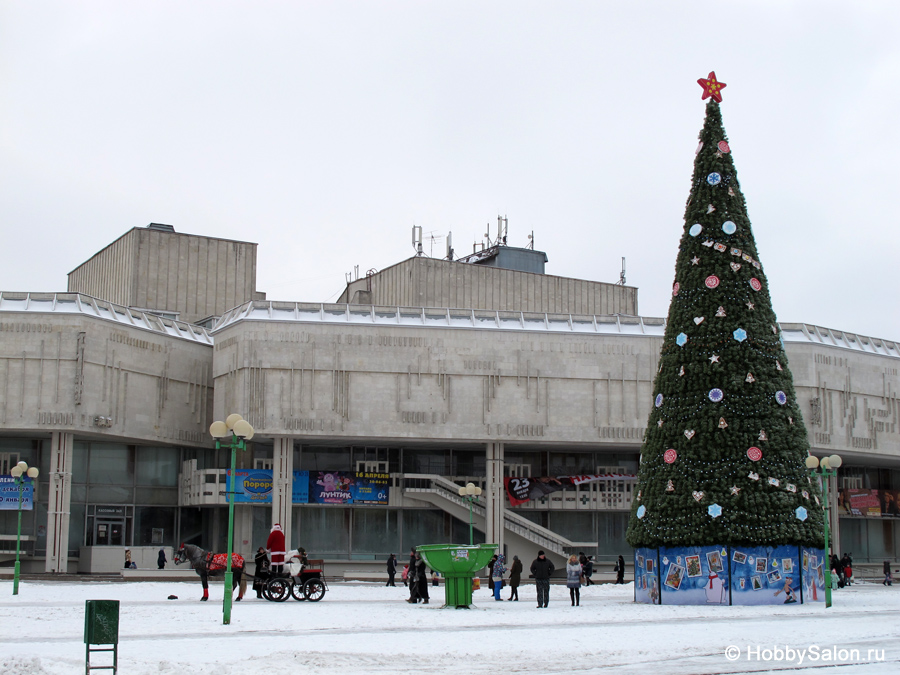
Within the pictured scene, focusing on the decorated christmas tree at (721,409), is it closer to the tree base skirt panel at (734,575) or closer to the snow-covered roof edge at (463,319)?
the tree base skirt panel at (734,575)

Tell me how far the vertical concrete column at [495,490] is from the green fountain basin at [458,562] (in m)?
26.1

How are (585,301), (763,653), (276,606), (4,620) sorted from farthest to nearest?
(585,301) < (276,606) < (4,620) < (763,653)

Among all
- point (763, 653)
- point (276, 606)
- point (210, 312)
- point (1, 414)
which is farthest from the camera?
point (210, 312)

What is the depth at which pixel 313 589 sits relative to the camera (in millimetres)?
27688

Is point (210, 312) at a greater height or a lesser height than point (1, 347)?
greater

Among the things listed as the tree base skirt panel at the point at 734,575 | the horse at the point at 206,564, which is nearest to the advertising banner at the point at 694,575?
the tree base skirt panel at the point at 734,575

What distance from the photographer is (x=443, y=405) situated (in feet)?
167

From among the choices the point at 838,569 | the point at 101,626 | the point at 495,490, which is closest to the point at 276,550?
the point at 101,626

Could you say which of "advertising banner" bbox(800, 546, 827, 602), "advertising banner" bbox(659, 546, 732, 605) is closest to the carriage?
"advertising banner" bbox(659, 546, 732, 605)

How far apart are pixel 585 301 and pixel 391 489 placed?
23.5 m

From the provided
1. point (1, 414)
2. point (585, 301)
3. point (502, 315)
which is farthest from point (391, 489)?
point (585, 301)

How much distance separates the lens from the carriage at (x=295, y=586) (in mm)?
27141

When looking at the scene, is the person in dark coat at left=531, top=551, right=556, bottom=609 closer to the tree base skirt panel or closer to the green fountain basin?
the green fountain basin

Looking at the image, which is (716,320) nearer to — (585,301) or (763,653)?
(763,653)
